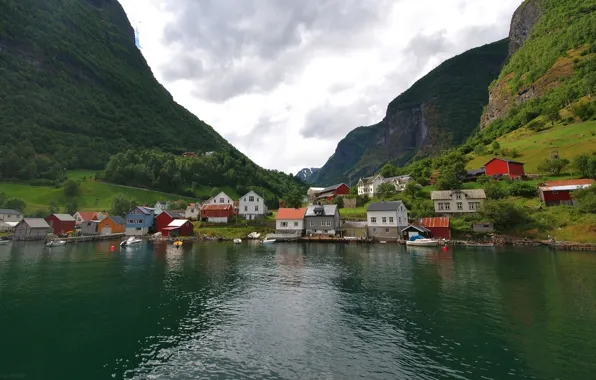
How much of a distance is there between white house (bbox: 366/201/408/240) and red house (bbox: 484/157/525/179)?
42989 mm

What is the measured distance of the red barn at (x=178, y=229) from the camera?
91981 millimetres

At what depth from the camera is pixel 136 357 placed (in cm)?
1775

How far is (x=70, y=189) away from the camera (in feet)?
415

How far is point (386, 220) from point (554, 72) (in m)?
151

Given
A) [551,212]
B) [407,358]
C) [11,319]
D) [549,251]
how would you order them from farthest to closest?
[551,212] → [549,251] → [11,319] → [407,358]

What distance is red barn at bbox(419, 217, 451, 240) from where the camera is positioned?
73.0 metres

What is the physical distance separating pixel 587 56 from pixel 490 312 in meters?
191

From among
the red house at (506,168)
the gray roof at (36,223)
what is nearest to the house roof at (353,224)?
the red house at (506,168)

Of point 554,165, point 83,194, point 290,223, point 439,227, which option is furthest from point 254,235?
point 554,165

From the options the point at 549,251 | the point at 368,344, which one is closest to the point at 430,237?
the point at 549,251

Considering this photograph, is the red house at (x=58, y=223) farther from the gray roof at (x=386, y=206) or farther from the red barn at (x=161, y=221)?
the gray roof at (x=386, y=206)

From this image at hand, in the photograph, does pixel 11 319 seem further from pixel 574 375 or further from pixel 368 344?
pixel 574 375

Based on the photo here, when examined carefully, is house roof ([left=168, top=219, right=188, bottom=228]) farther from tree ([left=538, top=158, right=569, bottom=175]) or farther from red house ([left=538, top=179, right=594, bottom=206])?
tree ([left=538, top=158, right=569, bottom=175])

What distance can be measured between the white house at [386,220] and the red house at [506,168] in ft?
141
